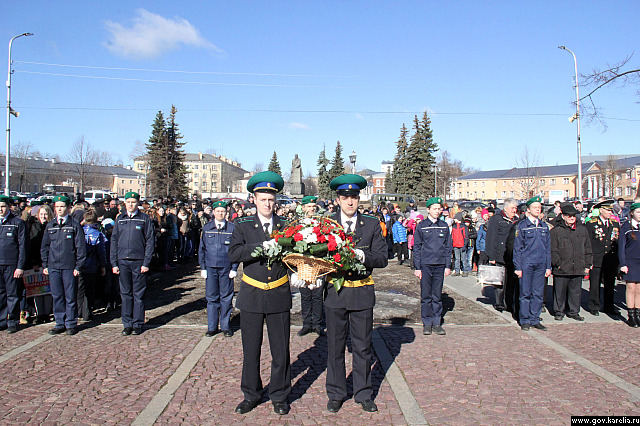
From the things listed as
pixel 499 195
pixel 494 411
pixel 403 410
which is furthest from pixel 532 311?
pixel 499 195

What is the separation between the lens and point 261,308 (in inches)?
180

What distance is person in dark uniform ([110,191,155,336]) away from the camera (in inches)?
291

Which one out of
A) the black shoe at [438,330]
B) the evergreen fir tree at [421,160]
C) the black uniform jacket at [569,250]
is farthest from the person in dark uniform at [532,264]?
the evergreen fir tree at [421,160]

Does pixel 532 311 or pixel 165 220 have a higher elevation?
pixel 165 220

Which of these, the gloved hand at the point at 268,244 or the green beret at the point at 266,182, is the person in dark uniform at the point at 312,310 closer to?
the green beret at the point at 266,182

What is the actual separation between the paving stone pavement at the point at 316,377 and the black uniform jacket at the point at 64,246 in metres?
1.12

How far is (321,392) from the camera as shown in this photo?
507cm

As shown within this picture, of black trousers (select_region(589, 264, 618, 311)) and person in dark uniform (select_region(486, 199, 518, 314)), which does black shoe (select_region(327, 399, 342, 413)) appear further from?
black trousers (select_region(589, 264, 618, 311))

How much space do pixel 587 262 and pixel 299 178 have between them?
2530 centimetres

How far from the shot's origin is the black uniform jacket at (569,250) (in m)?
8.57

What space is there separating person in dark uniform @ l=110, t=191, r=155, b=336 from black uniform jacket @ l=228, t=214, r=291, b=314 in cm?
345

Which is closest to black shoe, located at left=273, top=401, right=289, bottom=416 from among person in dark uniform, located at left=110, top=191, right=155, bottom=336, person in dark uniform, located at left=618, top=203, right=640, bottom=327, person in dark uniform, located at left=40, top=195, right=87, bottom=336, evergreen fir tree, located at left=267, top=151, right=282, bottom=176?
person in dark uniform, located at left=110, top=191, right=155, bottom=336

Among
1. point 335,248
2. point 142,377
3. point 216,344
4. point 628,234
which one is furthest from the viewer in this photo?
point 628,234

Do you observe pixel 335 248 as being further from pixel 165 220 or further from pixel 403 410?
pixel 165 220
